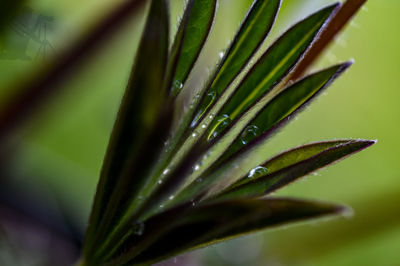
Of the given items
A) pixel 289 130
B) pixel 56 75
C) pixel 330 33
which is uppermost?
pixel 289 130

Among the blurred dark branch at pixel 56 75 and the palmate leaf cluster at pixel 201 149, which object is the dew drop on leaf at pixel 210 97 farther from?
the blurred dark branch at pixel 56 75

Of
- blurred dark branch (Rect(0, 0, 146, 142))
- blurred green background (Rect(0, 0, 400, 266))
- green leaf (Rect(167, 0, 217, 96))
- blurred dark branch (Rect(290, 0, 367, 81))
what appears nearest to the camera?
green leaf (Rect(167, 0, 217, 96))

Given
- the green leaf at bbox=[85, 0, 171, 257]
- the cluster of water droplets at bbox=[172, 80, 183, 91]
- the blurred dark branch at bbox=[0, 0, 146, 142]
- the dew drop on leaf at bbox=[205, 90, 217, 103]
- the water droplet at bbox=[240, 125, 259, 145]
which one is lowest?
the green leaf at bbox=[85, 0, 171, 257]

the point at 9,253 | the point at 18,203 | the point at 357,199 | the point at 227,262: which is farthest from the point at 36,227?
the point at 357,199

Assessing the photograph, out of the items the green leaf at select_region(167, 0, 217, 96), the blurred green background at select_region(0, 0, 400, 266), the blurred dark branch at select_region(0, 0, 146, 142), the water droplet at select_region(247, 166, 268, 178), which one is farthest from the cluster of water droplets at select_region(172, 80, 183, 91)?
the blurred dark branch at select_region(0, 0, 146, 142)

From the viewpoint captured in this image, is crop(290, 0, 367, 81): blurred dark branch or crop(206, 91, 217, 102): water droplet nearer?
crop(206, 91, 217, 102): water droplet

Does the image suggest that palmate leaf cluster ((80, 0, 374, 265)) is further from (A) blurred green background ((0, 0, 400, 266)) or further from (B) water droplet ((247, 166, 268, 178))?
(A) blurred green background ((0, 0, 400, 266))

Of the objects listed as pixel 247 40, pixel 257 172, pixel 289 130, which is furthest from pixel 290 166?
pixel 289 130

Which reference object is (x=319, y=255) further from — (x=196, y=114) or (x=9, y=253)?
(x=196, y=114)

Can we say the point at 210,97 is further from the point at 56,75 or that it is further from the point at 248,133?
the point at 56,75
